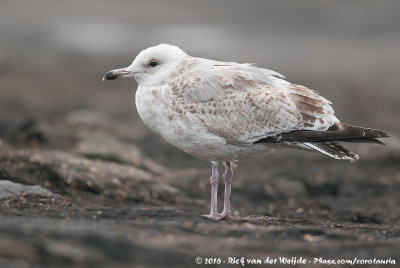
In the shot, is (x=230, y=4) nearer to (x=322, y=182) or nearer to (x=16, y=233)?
(x=322, y=182)

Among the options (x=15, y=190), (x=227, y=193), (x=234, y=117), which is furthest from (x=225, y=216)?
(x=15, y=190)

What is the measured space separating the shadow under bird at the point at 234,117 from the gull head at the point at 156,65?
0.07 feet

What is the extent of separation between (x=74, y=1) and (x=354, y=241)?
1220 inches

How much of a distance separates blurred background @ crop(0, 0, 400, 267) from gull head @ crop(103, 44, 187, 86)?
1680 mm

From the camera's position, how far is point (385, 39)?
29.4 metres

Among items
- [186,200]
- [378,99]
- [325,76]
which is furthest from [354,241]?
[325,76]

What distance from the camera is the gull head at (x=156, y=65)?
865 cm

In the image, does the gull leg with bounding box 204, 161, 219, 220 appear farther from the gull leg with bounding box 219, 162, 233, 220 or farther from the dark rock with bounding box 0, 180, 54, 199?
the dark rock with bounding box 0, 180, 54, 199

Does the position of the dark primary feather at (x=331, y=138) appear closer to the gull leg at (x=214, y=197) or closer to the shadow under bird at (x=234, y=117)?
the shadow under bird at (x=234, y=117)

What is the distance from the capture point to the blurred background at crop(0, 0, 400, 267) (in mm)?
6680

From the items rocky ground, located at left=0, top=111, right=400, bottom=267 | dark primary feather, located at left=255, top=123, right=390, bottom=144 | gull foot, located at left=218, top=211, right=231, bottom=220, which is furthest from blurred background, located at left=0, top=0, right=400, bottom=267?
dark primary feather, located at left=255, top=123, right=390, bottom=144

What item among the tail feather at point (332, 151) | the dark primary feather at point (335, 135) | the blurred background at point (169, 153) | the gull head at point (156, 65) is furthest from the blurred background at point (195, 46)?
the tail feather at point (332, 151)

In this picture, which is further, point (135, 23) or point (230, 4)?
point (230, 4)

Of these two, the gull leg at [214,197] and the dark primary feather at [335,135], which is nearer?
the dark primary feather at [335,135]
